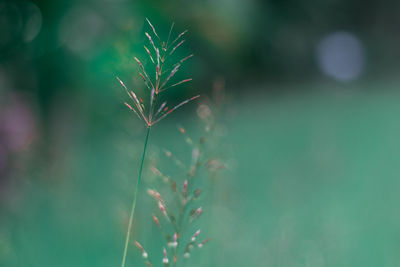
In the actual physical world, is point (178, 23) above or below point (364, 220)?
above

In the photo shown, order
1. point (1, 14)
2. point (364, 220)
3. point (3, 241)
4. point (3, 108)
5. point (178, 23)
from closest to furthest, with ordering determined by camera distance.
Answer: point (3, 241) → point (364, 220) → point (3, 108) → point (1, 14) → point (178, 23)

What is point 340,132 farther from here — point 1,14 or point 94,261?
point 1,14

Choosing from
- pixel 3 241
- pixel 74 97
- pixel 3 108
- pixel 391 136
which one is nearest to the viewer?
pixel 3 241

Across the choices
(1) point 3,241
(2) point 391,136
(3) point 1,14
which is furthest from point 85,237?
(2) point 391,136

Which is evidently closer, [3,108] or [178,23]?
[3,108]

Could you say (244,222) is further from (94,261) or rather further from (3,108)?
(3,108)

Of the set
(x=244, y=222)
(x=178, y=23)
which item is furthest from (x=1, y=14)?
(x=244, y=222)

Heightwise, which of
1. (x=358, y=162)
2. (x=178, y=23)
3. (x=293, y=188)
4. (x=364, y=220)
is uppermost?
(x=178, y=23)
